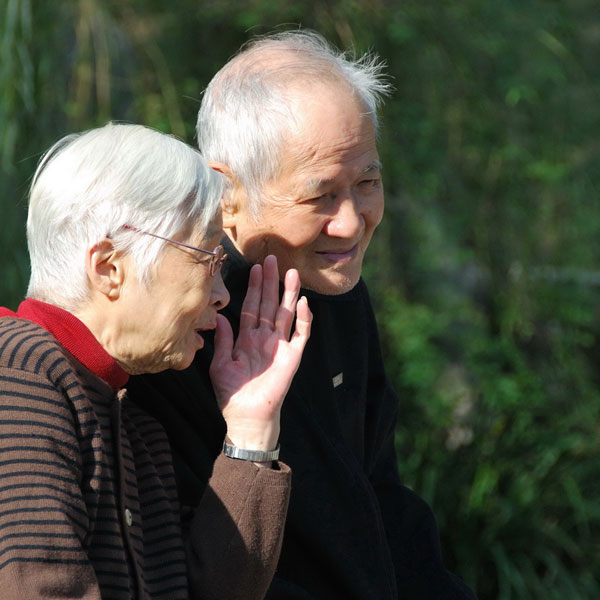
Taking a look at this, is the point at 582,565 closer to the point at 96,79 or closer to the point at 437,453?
the point at 437,453

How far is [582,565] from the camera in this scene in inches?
158

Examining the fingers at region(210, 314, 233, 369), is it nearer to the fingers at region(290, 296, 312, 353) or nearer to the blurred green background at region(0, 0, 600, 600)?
the fingers at region(290, 296, 312, 353)

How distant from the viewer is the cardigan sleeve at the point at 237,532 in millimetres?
1758

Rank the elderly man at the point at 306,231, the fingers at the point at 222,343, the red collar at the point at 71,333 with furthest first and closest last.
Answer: the elderly man at the point at 306,231, the fingers at the point at 222,343, the red collar at the point at 71,333

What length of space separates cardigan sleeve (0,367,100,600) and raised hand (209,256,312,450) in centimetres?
37

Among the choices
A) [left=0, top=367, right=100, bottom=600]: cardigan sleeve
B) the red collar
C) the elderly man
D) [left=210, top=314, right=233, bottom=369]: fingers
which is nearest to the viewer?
[left=0, top=367, right=100, bottom=600]: cardigan sleeve

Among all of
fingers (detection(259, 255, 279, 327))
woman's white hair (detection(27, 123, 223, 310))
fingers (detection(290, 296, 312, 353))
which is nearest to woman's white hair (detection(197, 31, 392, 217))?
fingers (detection(259, 255, 279, 327))

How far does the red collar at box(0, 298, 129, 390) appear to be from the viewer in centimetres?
165

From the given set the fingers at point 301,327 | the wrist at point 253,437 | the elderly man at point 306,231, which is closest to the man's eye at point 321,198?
the elderly man at point 306,231

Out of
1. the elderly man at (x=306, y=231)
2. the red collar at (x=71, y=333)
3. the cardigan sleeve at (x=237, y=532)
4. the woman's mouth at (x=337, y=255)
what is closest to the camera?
the red collar at (x=71, y=333)

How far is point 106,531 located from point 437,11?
11.9 ft

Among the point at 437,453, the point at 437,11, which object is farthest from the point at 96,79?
the point at 437,453

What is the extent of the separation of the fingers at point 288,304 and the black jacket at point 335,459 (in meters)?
0.13

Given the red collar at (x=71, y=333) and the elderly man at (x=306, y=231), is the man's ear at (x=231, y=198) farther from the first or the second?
the red collar at (x=71, y=333)
